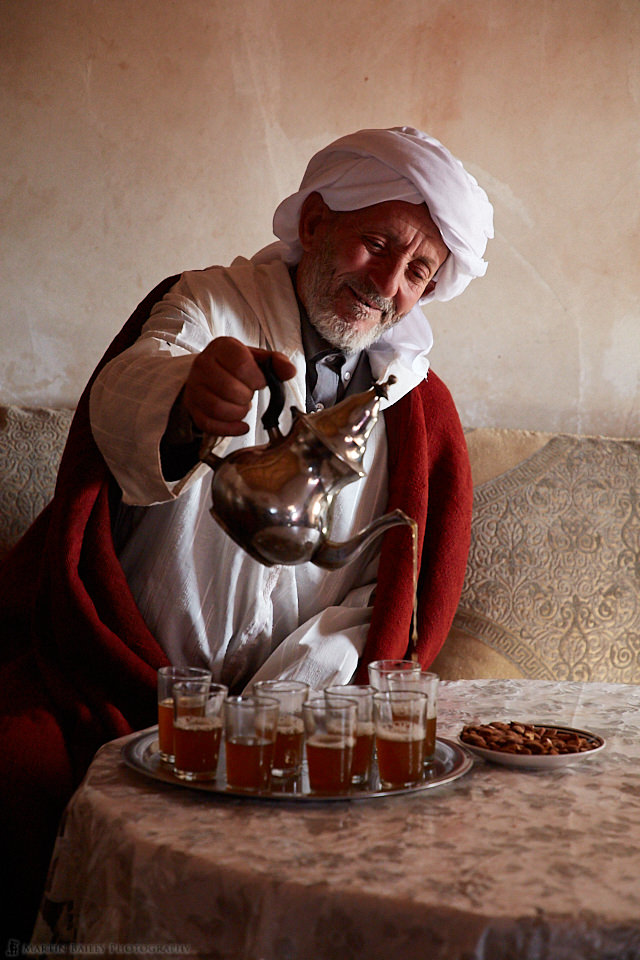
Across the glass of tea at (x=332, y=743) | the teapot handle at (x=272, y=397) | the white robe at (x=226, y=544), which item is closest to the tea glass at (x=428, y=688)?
the glass of tea at (x=332, y=743)

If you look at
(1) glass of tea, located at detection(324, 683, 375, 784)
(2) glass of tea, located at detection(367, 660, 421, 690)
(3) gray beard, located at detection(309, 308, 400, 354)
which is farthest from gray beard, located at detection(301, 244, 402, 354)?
(1) glass of tea, located at detection(324, 683, 375, 784)

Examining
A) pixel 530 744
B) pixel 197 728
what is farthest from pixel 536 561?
pixel 197 728

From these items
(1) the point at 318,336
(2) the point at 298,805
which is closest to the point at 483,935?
(2) the point at 298,805

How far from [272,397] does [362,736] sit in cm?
41

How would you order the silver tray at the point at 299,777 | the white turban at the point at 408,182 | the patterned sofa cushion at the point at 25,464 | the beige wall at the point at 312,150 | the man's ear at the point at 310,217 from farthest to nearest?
the beige wall at the point at 312,150, the patterned sofa cushion at the point at 25,464, the man's ear at the point at 310,217, the white turban at the point at 408,182, the silver tray at the point at 299,777

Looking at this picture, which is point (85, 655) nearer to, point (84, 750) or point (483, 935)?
point (84, 750)

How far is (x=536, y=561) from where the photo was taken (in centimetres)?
232

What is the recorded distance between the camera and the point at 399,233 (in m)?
1.90

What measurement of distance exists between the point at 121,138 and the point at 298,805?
6.93ft

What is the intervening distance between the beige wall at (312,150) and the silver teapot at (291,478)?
1.58 meters

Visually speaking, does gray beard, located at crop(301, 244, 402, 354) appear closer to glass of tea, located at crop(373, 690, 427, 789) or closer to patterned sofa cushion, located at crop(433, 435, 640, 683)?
patterned sofa cushion, located at crop(433, 435, 640, 683)

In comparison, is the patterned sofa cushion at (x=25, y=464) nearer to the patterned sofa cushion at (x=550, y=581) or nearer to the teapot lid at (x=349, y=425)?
the patterned sofa cushion at (x=550, y=581)

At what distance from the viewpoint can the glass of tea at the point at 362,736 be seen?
3.22 feet

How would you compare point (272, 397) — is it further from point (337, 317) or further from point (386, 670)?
point (337, 317)
